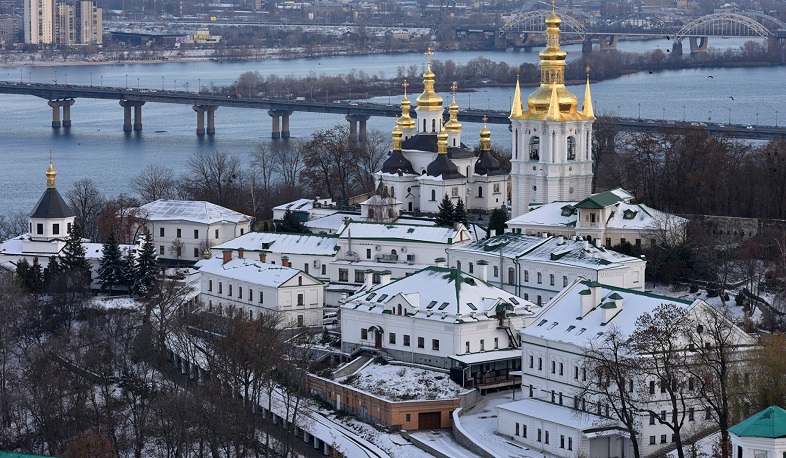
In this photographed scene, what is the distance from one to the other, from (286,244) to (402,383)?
7.77 metres

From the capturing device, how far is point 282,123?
7112cm

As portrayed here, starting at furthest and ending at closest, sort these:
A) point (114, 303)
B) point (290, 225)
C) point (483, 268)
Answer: point (290, 225) → point (114, 303) → point (483, 268)

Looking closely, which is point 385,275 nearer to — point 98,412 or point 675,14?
point 98,412

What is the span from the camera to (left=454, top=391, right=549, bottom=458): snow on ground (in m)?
25.7

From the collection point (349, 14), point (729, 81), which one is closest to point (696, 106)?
point (729, 81)

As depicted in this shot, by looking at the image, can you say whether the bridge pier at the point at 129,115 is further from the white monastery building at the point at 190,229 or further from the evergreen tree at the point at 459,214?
the evergreen tree at the point at 459,214

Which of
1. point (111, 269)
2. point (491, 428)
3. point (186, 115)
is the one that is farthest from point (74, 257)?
point (186, 115)

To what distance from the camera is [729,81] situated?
92.1 metres

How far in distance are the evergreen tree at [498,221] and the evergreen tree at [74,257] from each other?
6.83 meters

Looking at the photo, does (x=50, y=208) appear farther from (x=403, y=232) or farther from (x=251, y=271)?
(x=403, y=232)

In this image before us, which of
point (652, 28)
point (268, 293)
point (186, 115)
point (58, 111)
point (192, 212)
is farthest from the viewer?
point (652, 28)

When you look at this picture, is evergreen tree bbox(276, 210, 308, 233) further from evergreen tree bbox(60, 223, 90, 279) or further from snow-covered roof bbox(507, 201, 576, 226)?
snow-covered roof bbox(507, 201, 576, 226)

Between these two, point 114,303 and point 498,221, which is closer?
point 114,303

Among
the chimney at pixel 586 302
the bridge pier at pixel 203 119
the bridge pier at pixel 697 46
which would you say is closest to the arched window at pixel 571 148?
the chimney at pixel 586 302
